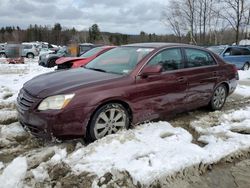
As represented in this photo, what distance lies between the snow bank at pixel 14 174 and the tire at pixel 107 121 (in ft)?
3.32

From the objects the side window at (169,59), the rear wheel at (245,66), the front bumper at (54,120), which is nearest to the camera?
the front bumper at (54,120)

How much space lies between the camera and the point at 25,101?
171 inches

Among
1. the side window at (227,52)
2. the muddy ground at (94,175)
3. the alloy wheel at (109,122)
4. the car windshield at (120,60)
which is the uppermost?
the side window at (227,52)

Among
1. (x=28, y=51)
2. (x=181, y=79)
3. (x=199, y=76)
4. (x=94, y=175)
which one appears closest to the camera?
(x=94, y=175)

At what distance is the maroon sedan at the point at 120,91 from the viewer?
4.11 metres

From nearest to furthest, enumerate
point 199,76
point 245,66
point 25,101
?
point 25,101 < point 199,76 < point 245,66

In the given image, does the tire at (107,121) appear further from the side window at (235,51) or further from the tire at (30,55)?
the tire at (30,55)

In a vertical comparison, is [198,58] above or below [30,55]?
below

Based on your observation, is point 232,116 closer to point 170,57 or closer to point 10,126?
point 170,57

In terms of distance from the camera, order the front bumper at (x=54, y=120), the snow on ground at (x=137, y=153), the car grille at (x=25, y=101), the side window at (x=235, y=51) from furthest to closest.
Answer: the side window at (x=235, y=51), the car grille at (x=25, y=101), the front bumper at (x=54, y=120), the snow on ground at (x=137, y=153)

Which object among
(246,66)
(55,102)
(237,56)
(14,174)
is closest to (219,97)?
(55,102)

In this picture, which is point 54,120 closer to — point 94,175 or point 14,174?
point 14,174

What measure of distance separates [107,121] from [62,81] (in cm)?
92

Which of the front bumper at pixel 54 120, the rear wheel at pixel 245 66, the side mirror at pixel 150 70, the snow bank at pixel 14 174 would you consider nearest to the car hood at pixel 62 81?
the front bumper at pixel 54 120
